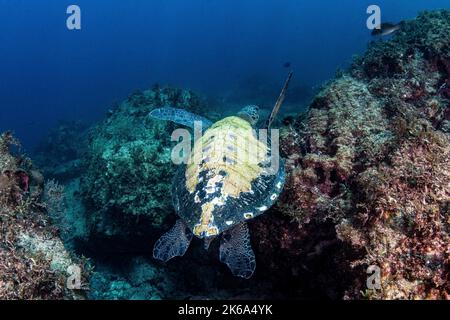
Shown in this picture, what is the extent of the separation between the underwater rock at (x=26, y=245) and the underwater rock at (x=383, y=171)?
7.22 feet

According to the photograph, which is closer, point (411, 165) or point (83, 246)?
point (411, 165)

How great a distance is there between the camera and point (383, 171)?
9.43ft

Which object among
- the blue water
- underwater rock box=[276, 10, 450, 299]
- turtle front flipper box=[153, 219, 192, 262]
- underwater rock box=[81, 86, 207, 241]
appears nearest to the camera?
underwater rock box=[276, 10, 450, 299]

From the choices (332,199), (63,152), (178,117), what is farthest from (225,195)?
(63,152)

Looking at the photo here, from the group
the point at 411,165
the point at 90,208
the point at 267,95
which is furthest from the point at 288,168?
the point at 267,95

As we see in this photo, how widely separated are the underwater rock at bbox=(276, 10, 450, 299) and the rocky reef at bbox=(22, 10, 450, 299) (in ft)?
0.04

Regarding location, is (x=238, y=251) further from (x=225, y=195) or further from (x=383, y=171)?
(x=383, y=171)

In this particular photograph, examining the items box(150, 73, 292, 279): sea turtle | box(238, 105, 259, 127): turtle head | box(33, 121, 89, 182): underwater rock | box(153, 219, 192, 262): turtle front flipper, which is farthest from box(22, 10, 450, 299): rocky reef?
box(33, 121, 89, 182): underwater rock

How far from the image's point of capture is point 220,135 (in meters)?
3.85

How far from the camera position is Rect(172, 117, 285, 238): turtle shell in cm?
326

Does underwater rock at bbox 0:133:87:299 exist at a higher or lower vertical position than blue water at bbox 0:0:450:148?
lower

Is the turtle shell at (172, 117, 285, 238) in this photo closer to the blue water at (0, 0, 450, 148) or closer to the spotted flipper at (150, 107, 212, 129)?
the spotted flipper at (150, 107, 212, 129)

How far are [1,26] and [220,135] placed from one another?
15017 cm
